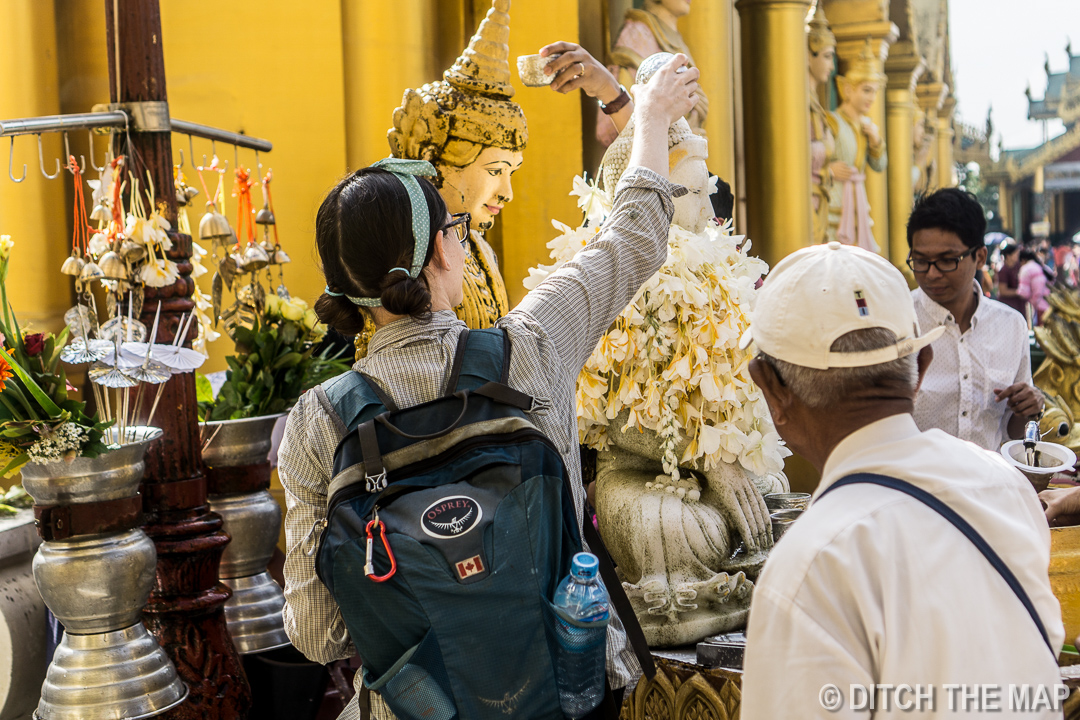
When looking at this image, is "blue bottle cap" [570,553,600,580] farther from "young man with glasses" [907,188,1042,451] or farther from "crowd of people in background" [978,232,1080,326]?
"crowd of people in background" [978,232,1080,326]

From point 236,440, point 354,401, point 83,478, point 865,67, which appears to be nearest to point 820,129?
point 865,67

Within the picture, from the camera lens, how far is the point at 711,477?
2312mm

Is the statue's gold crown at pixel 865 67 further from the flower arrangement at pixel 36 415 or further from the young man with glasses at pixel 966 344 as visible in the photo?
the flower arrangement at pixel 36 415

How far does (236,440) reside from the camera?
10.0 feet

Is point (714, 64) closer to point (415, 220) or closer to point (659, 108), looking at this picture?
point (659, 108)

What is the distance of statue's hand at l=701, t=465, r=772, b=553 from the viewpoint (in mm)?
2314

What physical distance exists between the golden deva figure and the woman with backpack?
657 mm

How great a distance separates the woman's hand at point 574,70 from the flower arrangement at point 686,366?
1.08ft

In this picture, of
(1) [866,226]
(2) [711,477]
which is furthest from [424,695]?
(1) [866,226]

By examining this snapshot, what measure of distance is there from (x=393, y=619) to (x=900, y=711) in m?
0.68

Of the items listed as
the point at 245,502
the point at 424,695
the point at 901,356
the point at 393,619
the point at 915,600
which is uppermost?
the point at 901,356

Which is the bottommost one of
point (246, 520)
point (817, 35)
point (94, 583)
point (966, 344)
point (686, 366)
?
point (246, 520)

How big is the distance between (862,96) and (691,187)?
23.2 ft

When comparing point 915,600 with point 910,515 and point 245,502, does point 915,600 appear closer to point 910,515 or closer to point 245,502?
point 910,515
